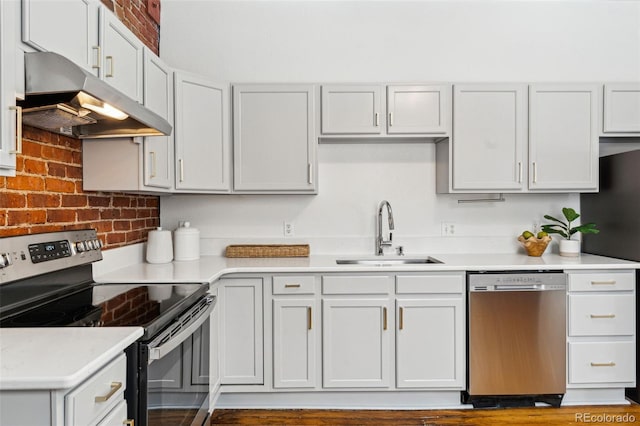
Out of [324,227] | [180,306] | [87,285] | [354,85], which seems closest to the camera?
[180,306]

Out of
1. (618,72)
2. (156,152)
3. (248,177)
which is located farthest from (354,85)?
(618,72)

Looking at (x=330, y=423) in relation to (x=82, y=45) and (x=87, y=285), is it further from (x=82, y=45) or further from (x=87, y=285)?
(x=82, y=45)

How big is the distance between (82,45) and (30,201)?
0.71 metres

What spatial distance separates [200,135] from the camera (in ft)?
8.79

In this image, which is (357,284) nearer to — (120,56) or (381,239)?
(381,239)

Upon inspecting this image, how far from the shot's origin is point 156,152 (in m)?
2.36

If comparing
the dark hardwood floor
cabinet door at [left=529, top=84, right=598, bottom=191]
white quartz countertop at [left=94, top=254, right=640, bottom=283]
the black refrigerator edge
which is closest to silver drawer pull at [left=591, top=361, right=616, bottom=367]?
the black refrigerator edge

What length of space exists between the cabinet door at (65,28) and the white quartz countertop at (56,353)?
3.24ft

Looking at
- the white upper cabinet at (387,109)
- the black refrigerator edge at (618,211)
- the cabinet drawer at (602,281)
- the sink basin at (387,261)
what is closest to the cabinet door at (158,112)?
the white upper cabinet at (387,109)

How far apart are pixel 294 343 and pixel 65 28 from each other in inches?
79.6

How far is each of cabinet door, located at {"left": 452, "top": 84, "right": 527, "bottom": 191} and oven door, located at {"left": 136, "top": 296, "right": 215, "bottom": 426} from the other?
1.99 meters

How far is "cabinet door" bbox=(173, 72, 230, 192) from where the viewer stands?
261cm

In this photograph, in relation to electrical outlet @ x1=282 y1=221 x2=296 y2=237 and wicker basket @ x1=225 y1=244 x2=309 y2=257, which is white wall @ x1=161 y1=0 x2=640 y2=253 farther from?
wicker basket @ x1=225 y1=244 x2=309 y2=257

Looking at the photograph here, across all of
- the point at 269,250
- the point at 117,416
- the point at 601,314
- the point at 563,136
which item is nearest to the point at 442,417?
the point at 601,314
